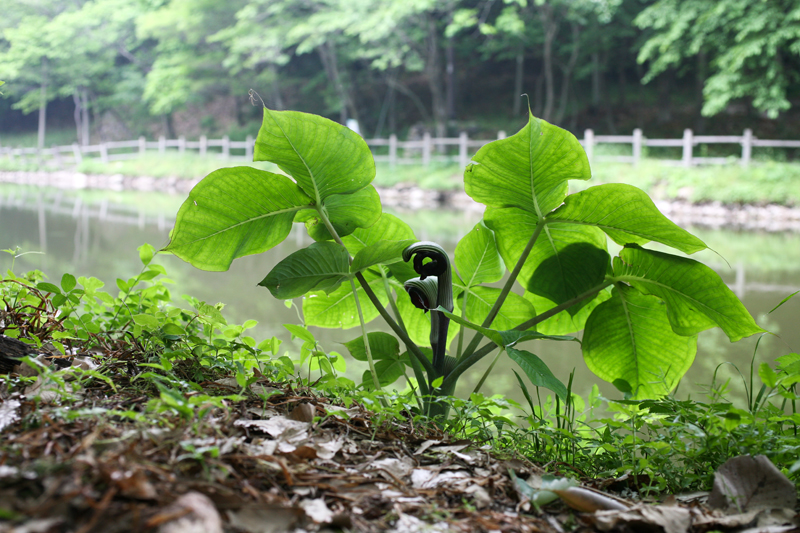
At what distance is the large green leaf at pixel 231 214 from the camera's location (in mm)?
948

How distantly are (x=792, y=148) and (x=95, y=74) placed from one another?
76.9ft

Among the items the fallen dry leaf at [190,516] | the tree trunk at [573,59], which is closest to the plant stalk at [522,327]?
the fallen dry leaf at [190,516]

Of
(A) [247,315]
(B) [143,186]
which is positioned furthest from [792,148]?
(B) [143,186]

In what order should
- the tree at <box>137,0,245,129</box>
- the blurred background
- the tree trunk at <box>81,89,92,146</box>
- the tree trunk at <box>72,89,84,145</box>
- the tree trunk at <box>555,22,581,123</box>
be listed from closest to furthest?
1. the blurred background
2. the tree trunk at <box>555,22,581,123</box>
3. the tree at <box>137,0,245,129</box>
4. the tree trunk at <box>81,89,92,146</box>
5. the tree trunk at <box>72,89,84,145</box>

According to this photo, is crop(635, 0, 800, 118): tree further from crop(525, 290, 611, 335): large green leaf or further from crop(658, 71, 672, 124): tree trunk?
crop(525, 290, 611, 335): large green leaf

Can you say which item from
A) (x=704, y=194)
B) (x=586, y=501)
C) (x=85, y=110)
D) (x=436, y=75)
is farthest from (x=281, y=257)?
(x=85, y=110)

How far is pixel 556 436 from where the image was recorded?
884 mm

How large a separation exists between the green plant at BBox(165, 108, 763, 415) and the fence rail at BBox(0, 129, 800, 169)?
978 centimetres

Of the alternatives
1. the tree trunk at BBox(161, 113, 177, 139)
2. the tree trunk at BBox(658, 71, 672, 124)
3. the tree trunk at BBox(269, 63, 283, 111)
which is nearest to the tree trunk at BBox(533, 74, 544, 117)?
the tree trunk at BBox(658, 71, 672, 124)

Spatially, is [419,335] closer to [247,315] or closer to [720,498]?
[720,498]

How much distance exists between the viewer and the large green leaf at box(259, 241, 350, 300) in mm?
935

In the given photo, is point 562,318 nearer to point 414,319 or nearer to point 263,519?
point 414,319

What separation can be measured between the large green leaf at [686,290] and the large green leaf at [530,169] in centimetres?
20

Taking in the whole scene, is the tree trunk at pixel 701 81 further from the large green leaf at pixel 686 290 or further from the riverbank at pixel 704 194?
the large green leaf at pixel 686 290
